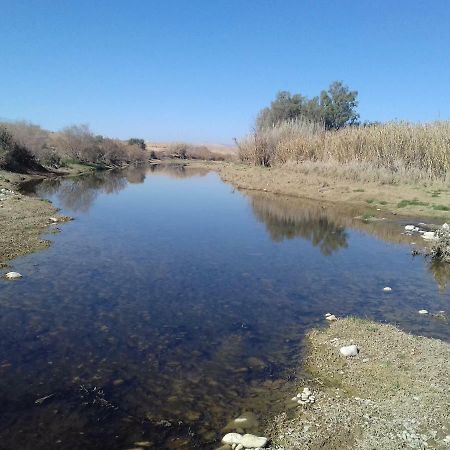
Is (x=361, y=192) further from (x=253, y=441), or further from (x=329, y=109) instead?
(x=329, y=109)

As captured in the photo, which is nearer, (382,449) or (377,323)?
(382,449)

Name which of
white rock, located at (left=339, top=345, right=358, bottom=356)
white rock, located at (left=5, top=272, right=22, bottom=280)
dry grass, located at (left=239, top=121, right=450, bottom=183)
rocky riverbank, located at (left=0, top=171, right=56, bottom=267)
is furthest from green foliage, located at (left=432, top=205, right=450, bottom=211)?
white rock, located at (left=5, top=272, right=22, bottom=280)

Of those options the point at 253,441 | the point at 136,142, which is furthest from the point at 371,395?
the point at 136,142

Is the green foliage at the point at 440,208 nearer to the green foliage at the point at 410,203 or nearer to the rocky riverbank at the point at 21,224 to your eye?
the green foliage at the point at 410,203

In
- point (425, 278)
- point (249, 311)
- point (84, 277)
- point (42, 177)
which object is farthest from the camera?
point (42, 177)

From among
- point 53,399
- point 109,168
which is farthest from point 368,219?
point 109,168

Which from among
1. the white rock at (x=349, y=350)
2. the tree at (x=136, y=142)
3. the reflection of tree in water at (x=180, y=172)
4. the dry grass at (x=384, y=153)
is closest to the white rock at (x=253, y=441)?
the white rock at (x=349, y=350)

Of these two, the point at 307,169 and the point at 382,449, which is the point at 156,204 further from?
the point at 382,449

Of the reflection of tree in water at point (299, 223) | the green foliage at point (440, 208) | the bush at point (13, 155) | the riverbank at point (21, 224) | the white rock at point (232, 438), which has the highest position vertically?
the bush at point (13, 155)

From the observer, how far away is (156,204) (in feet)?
101

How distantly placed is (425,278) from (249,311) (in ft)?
21.2

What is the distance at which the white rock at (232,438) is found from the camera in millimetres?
5637

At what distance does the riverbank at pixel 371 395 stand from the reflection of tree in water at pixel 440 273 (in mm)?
4785

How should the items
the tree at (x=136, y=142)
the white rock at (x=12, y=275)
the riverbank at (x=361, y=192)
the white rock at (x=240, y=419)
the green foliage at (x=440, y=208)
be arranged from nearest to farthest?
the white rock at (x=240, y=419) → the white rock at (x=12, y=275) → the green foliage at (x=440, y=208) → the riverbank at (x=361, y=192) → the tree at (x=136, y=142)
